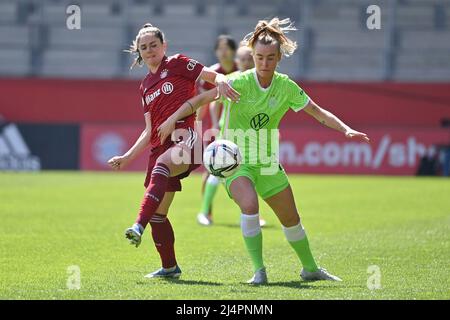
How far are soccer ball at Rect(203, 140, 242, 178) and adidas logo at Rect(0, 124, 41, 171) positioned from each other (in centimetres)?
1845

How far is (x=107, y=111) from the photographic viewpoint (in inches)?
1048

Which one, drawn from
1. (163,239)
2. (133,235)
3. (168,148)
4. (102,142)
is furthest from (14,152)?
(133,235)

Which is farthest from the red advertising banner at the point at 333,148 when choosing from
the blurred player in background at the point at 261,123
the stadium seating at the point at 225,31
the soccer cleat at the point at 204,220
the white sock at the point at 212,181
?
the blurred player in background at the point at 261,123

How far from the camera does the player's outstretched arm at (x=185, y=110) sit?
26.6 feet

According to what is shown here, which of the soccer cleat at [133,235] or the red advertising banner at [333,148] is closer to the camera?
the soccer cleat at [133,235]

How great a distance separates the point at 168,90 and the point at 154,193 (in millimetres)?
1028

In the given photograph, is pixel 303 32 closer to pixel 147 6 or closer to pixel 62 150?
pixel 147 6

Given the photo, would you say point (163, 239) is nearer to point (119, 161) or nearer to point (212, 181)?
point (119, 161)

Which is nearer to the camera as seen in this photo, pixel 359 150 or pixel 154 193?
pixel 154 193

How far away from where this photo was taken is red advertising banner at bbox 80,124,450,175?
2497cm

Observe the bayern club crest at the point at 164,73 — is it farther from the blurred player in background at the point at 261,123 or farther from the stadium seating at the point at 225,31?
the stadium seating at the point at 225,31

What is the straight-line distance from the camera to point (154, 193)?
7887mm

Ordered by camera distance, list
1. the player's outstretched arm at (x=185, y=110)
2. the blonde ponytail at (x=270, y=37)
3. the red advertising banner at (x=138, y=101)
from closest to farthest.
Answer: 1. the blonde ponytail at (x=270, y=37)
2. the player's outstretched arm at (x=185, y=110)
3. the red advertising banner at (x=138, y=101)

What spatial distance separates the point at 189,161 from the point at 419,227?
556 cm
